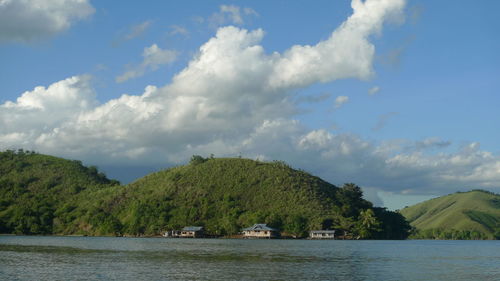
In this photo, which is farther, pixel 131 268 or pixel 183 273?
pixel 131 268

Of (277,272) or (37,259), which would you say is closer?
(277,272)

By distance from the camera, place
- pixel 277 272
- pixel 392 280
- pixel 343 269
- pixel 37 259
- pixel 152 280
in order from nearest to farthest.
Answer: pixel 152 280
pixel 392 280
pixel 277 272
pixel 343 269
pixel 37 259

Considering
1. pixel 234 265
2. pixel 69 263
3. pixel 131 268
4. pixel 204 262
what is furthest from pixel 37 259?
pixel 234 265

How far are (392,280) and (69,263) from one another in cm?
4729

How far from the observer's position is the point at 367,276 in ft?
215

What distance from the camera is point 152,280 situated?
58.2 m

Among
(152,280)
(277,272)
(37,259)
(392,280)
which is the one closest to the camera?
(152,280)

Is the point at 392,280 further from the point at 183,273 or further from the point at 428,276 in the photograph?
the point at 183,273

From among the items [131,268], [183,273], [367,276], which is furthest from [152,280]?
[367,276]

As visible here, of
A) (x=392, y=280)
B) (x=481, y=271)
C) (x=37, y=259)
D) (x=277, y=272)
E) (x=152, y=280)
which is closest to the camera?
(x=152, y=280)

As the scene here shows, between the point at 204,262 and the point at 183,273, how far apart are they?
1610 centimetres

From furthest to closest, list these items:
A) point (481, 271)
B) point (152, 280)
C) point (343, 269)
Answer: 1. point (481, 271)
2. point (343, 269)
3. point (152, 280)

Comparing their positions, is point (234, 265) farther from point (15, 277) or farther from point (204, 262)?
point (15, 277)

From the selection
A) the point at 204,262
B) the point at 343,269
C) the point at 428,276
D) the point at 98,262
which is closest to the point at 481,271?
the point at 428,276
